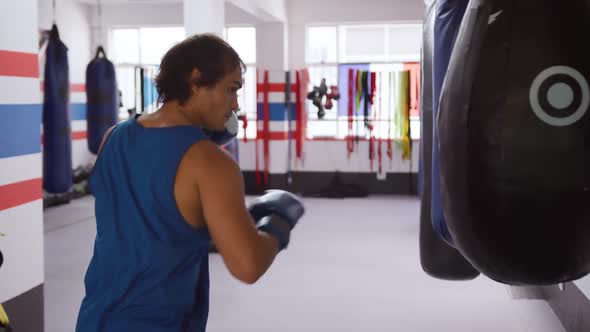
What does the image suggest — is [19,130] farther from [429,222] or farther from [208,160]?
[208,160]

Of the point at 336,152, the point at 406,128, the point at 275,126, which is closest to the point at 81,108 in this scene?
the point at 275,126

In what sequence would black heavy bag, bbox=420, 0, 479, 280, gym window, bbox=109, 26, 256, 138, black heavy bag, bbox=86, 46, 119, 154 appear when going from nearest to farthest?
black heavy bag, bbox=420, 0, 479, 280 → black heavy bag, bbox=86, 46, 119, 154 → gym window, bbox=109, 26, 256, 138

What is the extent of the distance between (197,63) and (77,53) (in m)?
8.83

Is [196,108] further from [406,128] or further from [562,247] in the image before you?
[406,128]

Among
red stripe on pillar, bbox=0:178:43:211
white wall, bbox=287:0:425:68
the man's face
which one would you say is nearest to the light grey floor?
red stripe on pillar, bbox=0:178:43:211

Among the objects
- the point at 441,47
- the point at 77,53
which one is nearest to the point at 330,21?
the point at 77,53

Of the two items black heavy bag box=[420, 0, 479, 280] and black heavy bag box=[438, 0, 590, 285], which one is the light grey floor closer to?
black heavy bag box=[420, 0, 479, 280]

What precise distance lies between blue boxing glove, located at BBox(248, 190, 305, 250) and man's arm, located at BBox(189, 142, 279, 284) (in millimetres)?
188

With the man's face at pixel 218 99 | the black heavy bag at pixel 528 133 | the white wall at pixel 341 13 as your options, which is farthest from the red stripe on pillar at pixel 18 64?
the white wall at pixel 341 13

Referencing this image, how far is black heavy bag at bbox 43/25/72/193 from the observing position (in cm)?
593

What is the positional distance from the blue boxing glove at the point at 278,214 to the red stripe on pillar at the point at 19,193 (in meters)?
1.77

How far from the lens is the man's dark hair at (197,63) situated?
1.51 meters

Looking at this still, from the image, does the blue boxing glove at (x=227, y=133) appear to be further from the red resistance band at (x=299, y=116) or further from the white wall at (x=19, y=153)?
the red resistance band at (x=299, y=116)

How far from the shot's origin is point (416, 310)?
4.31 meters
